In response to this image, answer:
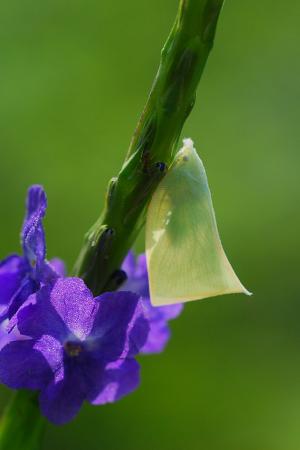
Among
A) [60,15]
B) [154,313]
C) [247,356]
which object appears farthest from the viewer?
[60,15]

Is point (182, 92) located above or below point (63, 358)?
above

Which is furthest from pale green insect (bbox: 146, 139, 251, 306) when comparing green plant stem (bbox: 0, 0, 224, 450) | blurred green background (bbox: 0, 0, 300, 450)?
blurred green background (bbox: 0, 0, 300, 450)

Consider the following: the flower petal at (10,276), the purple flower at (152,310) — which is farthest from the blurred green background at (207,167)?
the flower petal at (10,276)

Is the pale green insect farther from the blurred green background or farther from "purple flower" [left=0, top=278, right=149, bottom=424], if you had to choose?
the blurred green background

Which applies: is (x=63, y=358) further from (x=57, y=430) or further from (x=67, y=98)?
(x=67, y=98)

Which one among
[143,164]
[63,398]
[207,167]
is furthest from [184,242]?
[207,167]

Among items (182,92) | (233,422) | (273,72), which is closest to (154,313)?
(182,92)

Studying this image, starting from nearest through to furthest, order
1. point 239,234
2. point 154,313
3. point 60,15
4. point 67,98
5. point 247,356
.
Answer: point 154,313 → point 247,356 → point 239,234 → point 67,98 → point 60,15
